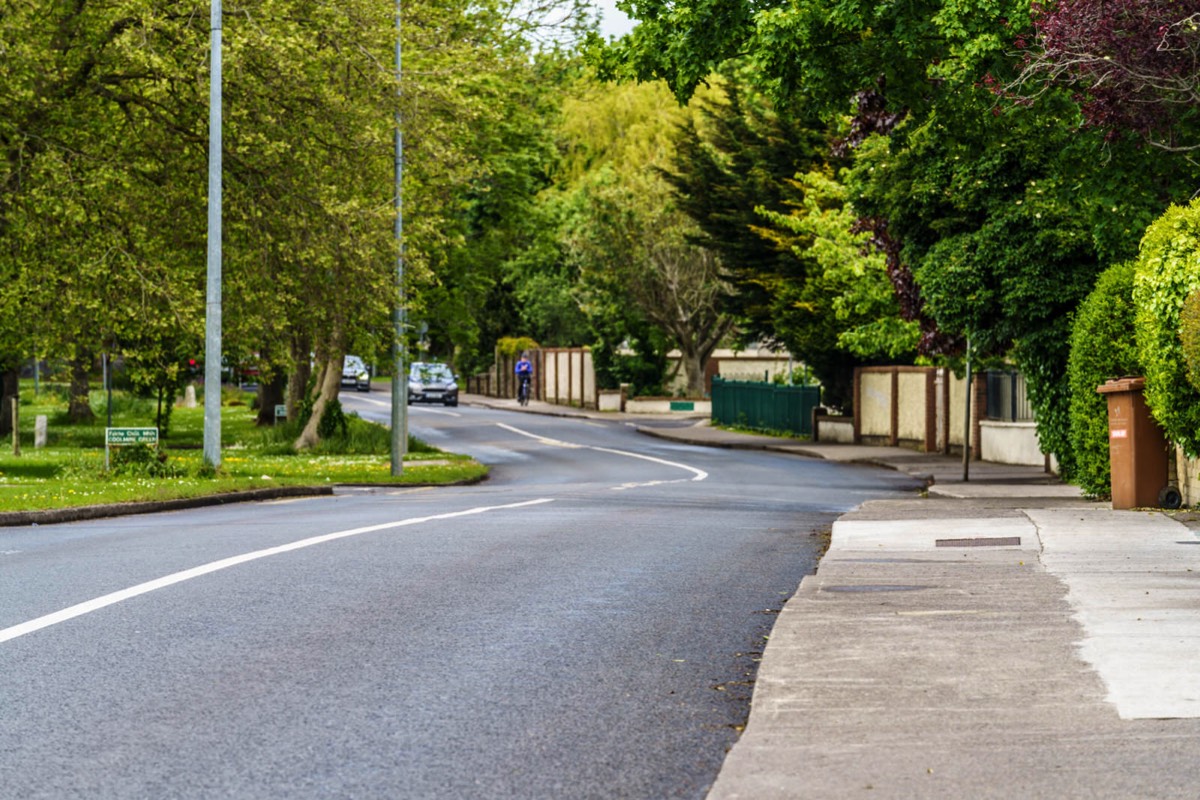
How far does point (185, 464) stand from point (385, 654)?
20.8m

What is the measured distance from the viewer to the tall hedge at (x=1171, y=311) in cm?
1641

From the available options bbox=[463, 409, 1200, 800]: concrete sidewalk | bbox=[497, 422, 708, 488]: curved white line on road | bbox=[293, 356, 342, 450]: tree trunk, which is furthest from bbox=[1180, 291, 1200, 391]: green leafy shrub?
bbox=[293, 356, 342, 450]: tree trunk

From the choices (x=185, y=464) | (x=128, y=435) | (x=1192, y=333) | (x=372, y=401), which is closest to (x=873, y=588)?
(x=1192, y=333)

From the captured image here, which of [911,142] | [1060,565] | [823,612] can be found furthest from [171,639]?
[911,142]

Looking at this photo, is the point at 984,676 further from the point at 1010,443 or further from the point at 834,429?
the point at 834,429

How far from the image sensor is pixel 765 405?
52.0 m

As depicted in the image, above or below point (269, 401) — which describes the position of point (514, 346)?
above

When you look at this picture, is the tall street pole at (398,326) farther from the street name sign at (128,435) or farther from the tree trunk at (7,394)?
the tree trunk at (7,394)

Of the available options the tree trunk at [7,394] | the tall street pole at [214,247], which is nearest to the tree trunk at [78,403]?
the tree trunk at [7,394]

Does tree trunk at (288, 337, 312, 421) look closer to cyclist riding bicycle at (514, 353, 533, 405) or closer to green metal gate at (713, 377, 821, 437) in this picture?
green metal gate at (713, 377, 821, 437)

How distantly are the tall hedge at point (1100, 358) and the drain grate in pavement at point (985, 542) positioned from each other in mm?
6381

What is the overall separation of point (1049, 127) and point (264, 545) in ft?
39.5

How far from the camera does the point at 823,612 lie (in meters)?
9.96

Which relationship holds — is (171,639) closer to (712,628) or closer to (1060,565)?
(712,628)
